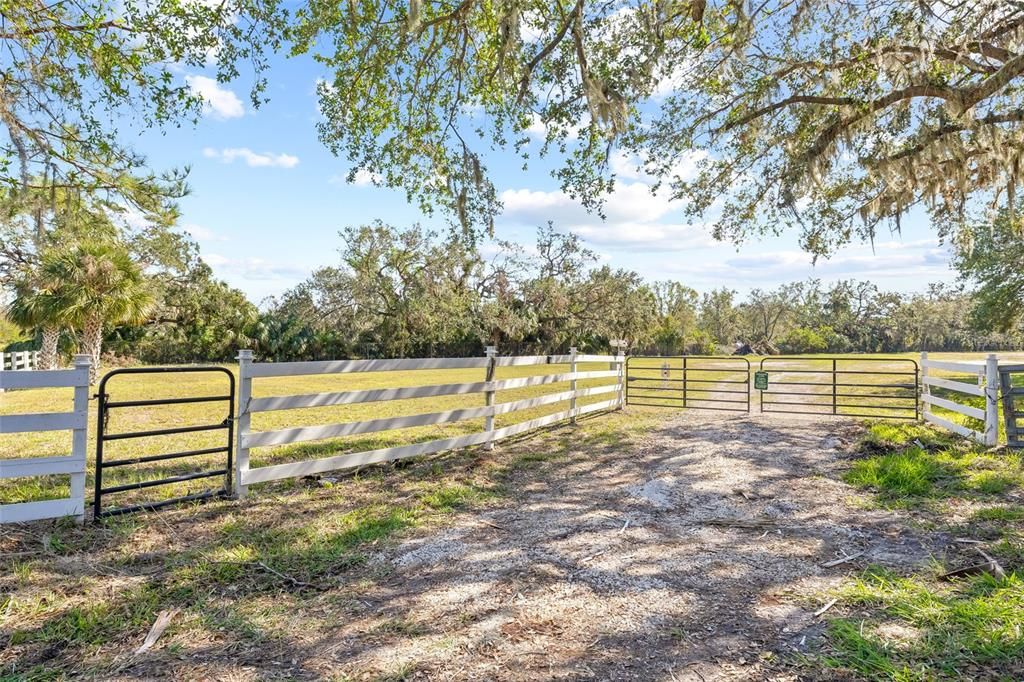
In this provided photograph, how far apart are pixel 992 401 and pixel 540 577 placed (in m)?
7.12

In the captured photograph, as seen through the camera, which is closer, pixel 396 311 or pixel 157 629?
pixel 157 629

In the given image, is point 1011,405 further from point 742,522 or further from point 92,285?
point 92,285

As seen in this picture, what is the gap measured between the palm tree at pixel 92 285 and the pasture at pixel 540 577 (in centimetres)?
1186

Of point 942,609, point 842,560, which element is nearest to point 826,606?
point 942,609

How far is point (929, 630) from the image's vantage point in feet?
8.73

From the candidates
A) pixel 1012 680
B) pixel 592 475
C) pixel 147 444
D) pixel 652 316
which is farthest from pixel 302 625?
pixel 652 316

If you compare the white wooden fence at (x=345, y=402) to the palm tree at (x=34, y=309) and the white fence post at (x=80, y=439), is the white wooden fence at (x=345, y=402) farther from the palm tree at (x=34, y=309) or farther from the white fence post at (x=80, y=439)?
the palm tree at (x=34, y=309)

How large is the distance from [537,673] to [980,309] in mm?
21287

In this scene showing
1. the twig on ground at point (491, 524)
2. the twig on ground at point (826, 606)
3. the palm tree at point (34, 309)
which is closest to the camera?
the twig on ground at point (826, 606)

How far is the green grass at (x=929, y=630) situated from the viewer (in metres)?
2.35

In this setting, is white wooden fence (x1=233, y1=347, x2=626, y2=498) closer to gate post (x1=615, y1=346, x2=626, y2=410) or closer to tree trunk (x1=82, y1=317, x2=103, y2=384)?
gate post (x1=615, y1=346, x2=626, y2=410)

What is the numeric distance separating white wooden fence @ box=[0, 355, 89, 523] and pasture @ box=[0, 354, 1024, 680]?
6.3 inches

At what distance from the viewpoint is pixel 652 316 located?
41.3 metres

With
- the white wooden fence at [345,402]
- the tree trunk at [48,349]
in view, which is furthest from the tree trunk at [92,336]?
the white wooden fence at [345,402]
